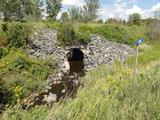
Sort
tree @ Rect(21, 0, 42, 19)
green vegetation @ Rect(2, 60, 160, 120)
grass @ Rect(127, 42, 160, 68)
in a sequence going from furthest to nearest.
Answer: tree @ Rect(21, 0, 42, 19), grass @ Rect(127, 42, 160, 68), green vegetation @ Rect(2, 60, 160, 120)

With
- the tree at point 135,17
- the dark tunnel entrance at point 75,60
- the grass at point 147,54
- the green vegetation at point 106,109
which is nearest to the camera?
the green vegetation at point 106,109

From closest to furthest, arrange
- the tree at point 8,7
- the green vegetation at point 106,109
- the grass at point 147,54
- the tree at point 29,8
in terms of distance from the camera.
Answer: the green vegetation at point 106,109 → the grass at point 147,54 → the tree at point 8,7 → the tree at point 29,8

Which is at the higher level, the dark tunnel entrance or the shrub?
the shrub

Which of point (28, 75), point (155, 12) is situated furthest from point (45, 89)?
point (155, 12)

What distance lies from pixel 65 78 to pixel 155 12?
61.5 ft

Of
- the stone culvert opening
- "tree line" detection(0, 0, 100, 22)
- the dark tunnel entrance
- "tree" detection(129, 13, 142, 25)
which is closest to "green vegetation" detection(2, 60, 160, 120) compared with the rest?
the stone culvert opening

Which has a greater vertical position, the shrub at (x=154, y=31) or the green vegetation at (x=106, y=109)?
the green vegetation at (x=106, y=109)

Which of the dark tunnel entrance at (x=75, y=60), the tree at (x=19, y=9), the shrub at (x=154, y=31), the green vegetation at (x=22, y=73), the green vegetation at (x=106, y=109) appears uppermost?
the tree at (x=19, y=9)

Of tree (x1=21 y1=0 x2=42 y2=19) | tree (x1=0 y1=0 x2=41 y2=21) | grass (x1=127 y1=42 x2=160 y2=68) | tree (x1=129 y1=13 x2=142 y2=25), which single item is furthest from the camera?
tree (x1=129 y1=13 x2=142 y2=25)

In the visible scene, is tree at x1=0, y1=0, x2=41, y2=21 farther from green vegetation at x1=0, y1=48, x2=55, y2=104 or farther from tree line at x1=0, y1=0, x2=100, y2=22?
green vegetation at x1=0, y1=48, x2=55, y2=104

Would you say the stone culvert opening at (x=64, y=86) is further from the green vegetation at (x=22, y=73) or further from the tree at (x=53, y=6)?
the tree at (x=53, y=6)

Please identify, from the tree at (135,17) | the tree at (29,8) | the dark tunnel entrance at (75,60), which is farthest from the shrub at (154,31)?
the tree at (29,8)

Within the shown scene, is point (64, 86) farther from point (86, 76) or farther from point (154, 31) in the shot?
point (154, 31)

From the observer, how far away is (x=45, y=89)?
18.9m
